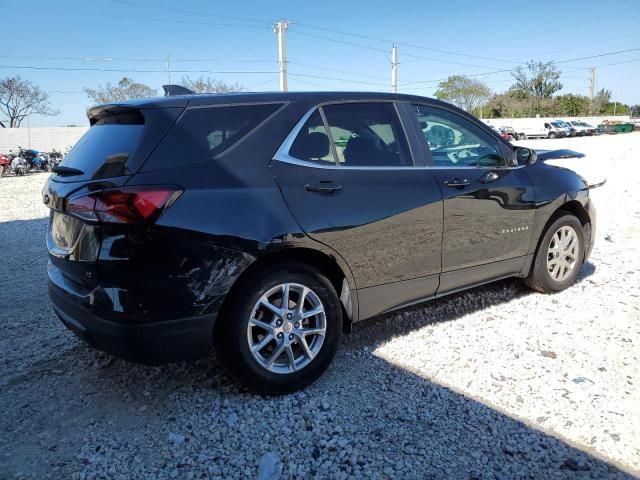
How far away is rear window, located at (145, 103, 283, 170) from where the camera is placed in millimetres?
2627

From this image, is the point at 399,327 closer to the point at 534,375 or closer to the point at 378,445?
the point at 534,375

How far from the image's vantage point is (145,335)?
2547 mm

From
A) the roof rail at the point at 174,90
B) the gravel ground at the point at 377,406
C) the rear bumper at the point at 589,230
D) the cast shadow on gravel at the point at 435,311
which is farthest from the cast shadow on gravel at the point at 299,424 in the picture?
the rear bumper at the point at 589,230

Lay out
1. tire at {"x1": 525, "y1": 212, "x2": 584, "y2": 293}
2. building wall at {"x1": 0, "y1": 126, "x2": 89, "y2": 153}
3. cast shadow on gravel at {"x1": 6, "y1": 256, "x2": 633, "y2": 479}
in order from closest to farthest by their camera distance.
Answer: cast shadow on gravel at {"x1": 6, "y1": 256, "x2": 633, "y2": 479}, tire at {"x1": 525, "y1": 212, "x2": 584, "y2": 293}, building wall at {"x1": 0, "y1": 126, "x2": 89, "y2": 153}

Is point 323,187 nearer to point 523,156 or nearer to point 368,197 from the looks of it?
point 368,197

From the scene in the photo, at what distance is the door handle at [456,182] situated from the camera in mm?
3568

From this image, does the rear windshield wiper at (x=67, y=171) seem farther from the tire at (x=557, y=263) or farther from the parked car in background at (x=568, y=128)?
the parked car in background at (x=568, y=128)

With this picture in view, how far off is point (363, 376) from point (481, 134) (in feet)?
7.10

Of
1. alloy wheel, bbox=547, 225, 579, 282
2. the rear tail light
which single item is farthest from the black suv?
alloy wheel, bbox=547, 225, 579, 282

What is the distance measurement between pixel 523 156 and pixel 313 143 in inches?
84.0

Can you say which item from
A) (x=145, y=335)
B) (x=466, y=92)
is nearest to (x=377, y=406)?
(x=145, y=335)

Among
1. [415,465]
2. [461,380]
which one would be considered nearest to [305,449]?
[415,465]

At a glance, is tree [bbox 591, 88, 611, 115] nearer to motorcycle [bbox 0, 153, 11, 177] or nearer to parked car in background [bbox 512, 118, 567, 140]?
parked car in background [bbox 512, 118, 567, 140]

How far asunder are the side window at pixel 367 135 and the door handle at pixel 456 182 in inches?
13.0
